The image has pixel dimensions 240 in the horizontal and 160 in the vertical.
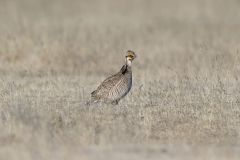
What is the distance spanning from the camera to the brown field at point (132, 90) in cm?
1209

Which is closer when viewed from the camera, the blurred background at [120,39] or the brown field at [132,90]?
the brown field at [132,90]

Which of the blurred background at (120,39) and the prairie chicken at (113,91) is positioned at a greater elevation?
the blurred background at (120,39)

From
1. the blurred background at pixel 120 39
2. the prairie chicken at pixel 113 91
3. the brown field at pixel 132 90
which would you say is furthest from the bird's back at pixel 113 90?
the blurred background at pixel 120 39

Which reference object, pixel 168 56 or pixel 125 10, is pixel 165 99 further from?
pixel 125 10

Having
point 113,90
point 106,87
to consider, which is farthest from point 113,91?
point 106,87

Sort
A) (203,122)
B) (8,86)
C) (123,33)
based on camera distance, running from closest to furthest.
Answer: (203,122) → (8,86) → (123,33)

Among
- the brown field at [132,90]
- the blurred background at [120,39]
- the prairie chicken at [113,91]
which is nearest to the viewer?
the brown field at [132,90]

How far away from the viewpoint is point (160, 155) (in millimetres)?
11578

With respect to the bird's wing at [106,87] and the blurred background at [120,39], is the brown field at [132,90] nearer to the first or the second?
the blurred background at [120,39]

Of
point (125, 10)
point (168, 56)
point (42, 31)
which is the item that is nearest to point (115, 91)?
point (168, 56)

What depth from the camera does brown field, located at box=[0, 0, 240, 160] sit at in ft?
39.7

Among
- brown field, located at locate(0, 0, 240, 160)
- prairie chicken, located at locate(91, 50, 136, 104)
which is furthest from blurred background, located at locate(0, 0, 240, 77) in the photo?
prairie chicken, located at locate(91, 50, 136, 104)

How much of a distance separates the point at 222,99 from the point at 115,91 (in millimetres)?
1707

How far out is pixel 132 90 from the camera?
17.5 metres
